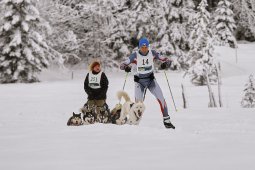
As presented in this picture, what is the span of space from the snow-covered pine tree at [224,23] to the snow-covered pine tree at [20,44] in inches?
701

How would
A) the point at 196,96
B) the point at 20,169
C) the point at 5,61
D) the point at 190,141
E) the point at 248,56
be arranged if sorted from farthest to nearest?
1. the point at 248,56
2. the point at 5,61
3. the point at 196,96
4. the point at 190,141
5. the point at 20,169

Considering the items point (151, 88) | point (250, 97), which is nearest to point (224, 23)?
point (250, 97)

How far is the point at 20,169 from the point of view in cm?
498

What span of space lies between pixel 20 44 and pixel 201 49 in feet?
38.8

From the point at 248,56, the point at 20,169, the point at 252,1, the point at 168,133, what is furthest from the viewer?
the point at 252,1

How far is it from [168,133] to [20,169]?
11.6 feet

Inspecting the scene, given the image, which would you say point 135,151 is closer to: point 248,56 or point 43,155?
point 43,155

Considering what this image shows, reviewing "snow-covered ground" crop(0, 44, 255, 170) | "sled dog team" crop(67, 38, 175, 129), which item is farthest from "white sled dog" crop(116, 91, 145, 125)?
"snow-covered ground" crop(0, 44, 255, 170)

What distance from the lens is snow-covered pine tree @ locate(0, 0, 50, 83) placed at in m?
28.9

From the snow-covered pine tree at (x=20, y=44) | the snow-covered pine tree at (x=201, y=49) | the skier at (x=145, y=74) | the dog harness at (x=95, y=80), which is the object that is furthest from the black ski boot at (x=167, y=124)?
the snow-covered pine tree at (x=20, y=44)

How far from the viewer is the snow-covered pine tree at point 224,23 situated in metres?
40.5

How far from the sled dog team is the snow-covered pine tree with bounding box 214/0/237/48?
3139 cm

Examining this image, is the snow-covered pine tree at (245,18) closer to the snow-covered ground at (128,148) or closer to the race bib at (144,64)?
the snow-covered ground at (128,148)

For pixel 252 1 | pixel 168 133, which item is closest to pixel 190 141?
pixel 168 133
